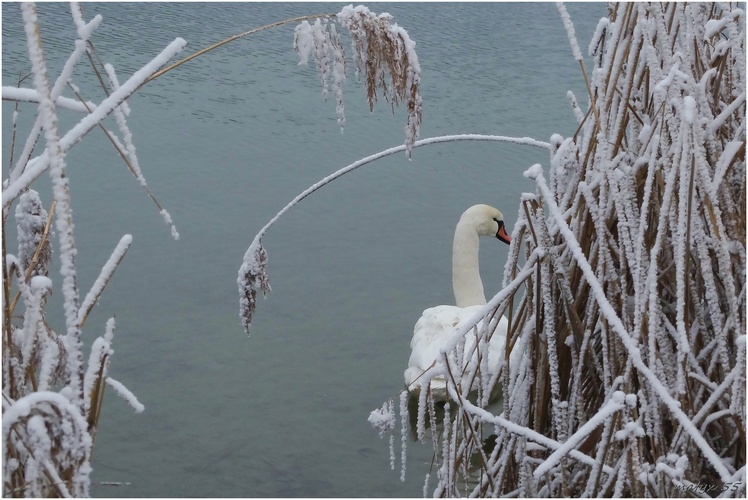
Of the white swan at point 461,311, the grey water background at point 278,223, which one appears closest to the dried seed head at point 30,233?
the grey water background at point 278,223

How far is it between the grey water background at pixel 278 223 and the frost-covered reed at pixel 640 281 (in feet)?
6.18

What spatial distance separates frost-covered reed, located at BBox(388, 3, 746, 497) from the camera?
1.76 m

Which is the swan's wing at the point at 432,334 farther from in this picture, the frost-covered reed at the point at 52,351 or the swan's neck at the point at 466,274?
the frost-covered reed at the point at 52,351

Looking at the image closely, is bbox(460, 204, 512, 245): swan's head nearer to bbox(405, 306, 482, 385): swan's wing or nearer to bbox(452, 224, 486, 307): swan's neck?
bbox(452, 224, 486, 307): swan's neck

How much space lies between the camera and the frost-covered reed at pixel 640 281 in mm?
1764

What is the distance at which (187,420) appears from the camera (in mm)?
4219

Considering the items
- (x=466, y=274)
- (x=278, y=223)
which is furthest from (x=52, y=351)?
(x=278, y=223)

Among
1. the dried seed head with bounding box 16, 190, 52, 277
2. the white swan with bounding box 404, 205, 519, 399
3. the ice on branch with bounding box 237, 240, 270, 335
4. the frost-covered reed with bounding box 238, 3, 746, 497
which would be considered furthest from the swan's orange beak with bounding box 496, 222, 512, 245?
the dried seed head with bounding box 16, 190, 52, 277

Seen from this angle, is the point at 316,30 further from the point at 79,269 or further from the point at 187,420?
the point at 79,269

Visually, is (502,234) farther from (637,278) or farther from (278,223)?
(637,278)

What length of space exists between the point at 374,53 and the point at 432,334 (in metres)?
2.73

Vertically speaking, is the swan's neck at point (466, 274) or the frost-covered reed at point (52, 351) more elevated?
the frost-covered reed at point (52, 351)

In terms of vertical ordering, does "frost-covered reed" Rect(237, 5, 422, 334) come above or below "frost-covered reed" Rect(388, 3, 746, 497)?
above

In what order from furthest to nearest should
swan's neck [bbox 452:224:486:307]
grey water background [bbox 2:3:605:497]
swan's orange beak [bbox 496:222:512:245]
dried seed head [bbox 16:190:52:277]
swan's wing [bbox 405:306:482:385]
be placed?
swan's orange beak [bbox 496:222:512:245] < swan's neck [bbox 452:224:486:307] < swan's wing [bbox 405:306:482:385] < grey water background [bbox 2:3:605:497] < dried seed head [bbox 16:190:52:277]
